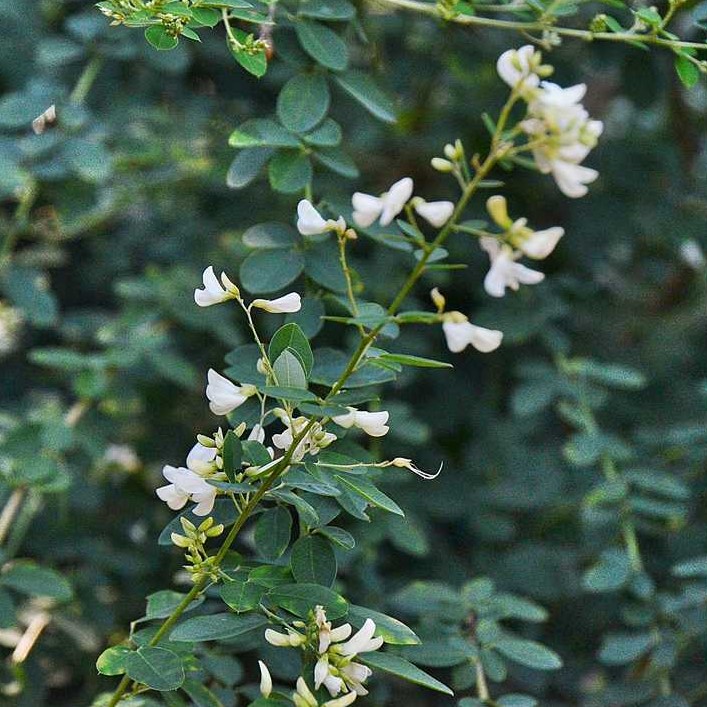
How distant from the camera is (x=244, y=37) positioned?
100 cm

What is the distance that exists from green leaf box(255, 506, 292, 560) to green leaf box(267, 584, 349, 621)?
51 mm

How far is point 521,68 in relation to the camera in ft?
2.44

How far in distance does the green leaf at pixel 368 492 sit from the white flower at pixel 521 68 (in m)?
0.31

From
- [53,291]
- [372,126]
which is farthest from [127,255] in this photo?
[372,126]

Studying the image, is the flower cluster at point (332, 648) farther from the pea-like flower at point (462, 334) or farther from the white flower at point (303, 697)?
the pea-like flower at point (462, 334)

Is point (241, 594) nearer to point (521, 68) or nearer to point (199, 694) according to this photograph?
point (199, 694)

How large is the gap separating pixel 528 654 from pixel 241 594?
16.1 inches

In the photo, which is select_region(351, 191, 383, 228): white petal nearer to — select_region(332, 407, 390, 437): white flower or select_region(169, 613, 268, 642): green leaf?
select_region(332, 407, 390, 437): white flower

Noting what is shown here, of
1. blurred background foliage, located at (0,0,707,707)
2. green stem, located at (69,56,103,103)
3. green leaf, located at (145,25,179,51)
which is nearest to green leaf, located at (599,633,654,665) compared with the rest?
blurred background foliage, located at (0,0,707,707)

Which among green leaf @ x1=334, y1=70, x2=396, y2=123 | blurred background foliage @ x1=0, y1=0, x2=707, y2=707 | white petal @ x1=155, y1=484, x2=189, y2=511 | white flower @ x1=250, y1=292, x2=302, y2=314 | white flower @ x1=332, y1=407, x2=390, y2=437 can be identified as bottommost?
blurred background foliage @ x1=0, y1=0, x2=707, y2=707

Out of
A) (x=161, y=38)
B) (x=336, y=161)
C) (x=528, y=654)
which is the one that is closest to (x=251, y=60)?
(x=161, y=38)

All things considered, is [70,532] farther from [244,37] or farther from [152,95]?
[244,37]

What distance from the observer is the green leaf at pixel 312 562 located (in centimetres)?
85

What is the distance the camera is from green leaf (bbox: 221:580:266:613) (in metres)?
0.81
